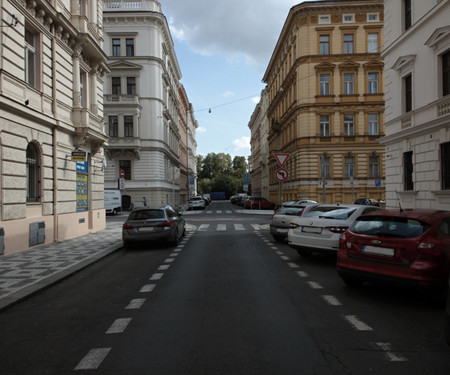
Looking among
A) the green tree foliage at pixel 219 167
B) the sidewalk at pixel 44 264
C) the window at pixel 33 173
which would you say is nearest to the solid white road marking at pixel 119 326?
the sidewalk at pixel 44 264

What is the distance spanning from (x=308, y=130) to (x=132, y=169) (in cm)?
1770

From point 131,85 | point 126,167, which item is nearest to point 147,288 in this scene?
point 126,167

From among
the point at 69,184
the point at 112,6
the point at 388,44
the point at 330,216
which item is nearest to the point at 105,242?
the point at 69,184

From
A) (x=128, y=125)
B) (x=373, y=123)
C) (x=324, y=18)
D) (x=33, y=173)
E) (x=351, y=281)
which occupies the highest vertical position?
(x=324, y=18)

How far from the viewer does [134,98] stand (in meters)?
39.1

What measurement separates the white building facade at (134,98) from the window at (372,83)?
68.0ft

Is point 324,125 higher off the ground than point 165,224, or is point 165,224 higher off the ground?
point 324,125

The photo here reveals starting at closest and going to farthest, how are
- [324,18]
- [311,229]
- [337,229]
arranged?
[337,229] < [311,229] < [324,18]

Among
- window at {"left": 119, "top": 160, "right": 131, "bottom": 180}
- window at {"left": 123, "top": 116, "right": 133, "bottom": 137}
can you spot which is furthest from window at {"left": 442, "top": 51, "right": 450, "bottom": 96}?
window at {"left": 119, "top": 160, "right": 131, "bottom": 180}

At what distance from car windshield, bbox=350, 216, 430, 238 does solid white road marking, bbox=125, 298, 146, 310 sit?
3744mm

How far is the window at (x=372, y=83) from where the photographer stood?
35.1 m

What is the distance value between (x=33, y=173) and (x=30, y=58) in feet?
12.6

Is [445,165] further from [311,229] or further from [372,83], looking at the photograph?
[372,83]

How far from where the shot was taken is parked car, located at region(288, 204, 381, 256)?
8984 mm
